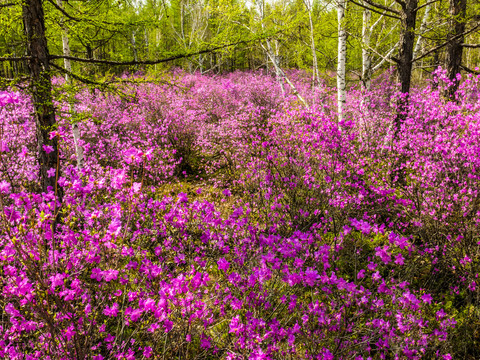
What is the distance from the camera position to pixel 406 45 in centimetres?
532

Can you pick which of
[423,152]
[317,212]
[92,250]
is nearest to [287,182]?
[317,212]

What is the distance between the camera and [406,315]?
2652 millimetres

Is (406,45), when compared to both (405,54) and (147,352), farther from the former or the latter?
(147,352)

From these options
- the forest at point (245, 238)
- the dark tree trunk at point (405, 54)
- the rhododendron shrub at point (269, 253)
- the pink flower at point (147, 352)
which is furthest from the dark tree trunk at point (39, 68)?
the dark tree trunk at point (405, 54)

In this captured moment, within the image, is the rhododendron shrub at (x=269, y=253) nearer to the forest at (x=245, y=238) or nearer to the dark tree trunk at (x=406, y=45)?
the forest at (x=245, y=238)

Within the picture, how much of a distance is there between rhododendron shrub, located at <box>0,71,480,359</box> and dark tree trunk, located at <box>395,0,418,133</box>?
47 cm

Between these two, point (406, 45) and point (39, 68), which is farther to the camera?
point (406, 45)

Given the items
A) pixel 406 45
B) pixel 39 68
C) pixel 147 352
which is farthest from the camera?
pixel 406 45

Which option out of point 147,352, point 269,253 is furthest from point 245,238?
point 147,352

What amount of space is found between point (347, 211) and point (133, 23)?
13.9ft

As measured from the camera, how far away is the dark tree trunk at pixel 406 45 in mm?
5129

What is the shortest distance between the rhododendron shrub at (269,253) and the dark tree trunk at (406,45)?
47 centimetres

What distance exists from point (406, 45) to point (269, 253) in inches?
201

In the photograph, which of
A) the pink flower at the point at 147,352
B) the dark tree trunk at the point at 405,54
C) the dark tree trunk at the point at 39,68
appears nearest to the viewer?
the pink flower at the point at 147,352
